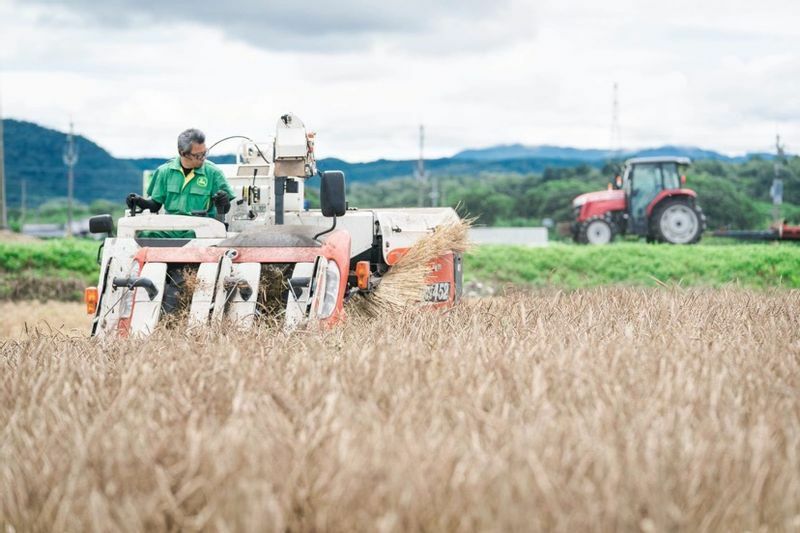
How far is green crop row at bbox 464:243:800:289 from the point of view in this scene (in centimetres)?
2141

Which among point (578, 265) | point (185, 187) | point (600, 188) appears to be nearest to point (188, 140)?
point (185, 187)

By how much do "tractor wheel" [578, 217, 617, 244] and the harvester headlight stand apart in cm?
1910

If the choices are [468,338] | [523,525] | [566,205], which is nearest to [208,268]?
[468,338]

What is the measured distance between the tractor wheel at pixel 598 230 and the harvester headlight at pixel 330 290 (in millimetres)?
19099

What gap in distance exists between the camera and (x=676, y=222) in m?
25.4

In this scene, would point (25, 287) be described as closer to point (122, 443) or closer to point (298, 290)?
point (298, 290)

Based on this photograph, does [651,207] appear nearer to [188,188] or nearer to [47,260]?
[47,260]

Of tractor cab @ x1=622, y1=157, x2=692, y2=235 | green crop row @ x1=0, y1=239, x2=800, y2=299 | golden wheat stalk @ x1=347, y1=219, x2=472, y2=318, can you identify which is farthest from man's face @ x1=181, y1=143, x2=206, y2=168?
tractor cab @ x1=622, y1=157, x2=692, y2=235

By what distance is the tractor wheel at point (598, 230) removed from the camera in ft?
85.0

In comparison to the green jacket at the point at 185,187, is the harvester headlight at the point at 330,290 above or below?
below

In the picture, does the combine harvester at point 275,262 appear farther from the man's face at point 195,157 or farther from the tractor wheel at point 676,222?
the tractor wheel at point 676,222

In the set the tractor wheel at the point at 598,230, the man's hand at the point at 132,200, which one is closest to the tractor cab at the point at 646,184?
the tractor wheel at the point at 598,230

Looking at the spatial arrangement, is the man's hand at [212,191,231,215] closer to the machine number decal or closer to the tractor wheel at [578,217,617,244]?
the machine number decal

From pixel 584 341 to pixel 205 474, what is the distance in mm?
2595
